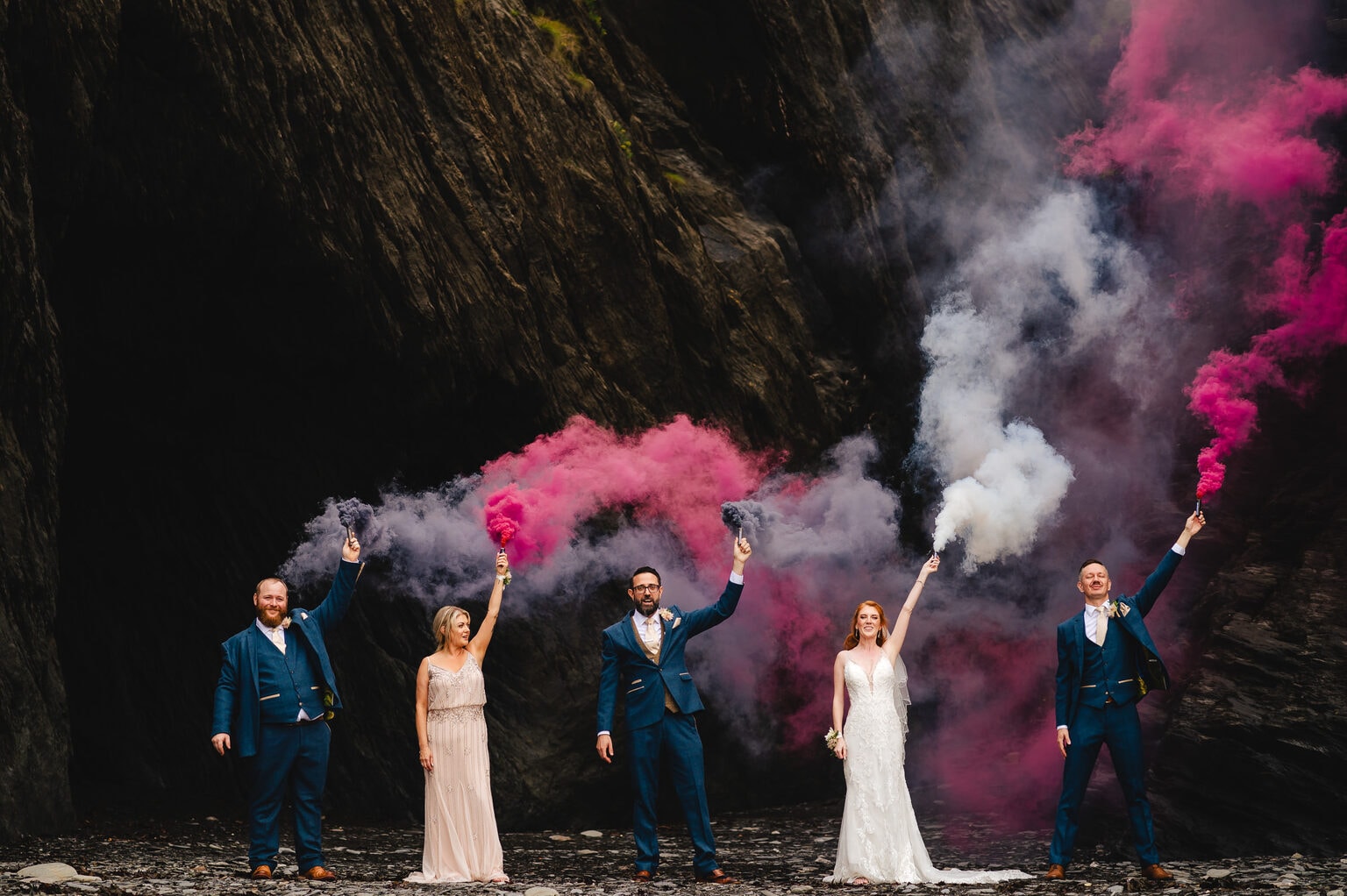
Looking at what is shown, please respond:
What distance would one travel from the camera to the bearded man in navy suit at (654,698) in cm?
1030

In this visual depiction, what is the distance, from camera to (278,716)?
9.49m

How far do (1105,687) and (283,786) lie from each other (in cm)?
618

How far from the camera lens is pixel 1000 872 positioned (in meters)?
10.1

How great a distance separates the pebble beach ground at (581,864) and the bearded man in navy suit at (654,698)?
0.51m

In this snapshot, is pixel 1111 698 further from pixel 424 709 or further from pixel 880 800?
pixel 424 709

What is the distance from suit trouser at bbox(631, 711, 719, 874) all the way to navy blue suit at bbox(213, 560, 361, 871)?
2.39 metres

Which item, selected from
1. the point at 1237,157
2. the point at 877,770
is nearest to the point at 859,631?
the point at 877,770

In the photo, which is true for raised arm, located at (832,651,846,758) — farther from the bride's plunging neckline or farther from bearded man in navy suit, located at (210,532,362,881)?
bearded man in navy suit, located at (210,532,362,881)

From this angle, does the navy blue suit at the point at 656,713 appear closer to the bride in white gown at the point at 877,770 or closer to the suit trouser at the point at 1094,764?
the bride in white gown at the point at 877,770

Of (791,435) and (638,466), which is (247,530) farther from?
(791,435)

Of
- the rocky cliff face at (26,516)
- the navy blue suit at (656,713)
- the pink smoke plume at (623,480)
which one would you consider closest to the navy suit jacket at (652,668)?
the navy blue suit at (656,713)

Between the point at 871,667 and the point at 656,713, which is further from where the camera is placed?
the point at 871,667

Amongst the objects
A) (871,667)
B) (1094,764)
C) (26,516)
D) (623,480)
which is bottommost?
(1094,764)

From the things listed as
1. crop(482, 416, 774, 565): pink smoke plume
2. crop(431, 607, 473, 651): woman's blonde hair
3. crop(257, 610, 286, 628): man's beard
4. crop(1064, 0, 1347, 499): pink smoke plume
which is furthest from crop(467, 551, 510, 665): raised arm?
crop(1064, 0, 1347, 499): pink smoke plume
